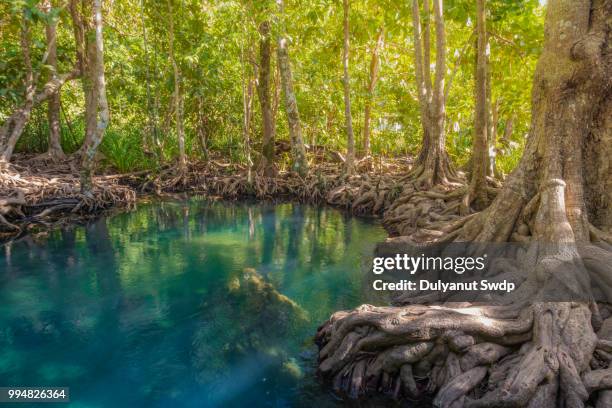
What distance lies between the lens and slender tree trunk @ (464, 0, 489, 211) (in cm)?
642

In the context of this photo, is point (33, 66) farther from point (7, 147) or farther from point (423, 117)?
point (423, 117)

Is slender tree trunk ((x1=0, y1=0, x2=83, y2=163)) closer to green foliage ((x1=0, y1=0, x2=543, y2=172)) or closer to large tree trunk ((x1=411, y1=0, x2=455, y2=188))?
green foliage ((x1=0, y1=0, x2=543, y2=172))

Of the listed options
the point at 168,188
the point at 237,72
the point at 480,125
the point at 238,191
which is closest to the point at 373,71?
the point at 237,72

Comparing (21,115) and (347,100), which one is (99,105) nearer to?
(21,115)

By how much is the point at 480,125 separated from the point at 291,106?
249 inches

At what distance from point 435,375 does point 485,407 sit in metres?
0.52

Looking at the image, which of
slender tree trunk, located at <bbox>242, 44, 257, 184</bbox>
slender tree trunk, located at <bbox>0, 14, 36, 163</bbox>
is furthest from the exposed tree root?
slender tree trunk, located at <bbox>242, 44, 257, 184</bbox>

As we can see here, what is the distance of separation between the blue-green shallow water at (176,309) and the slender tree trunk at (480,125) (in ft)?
6.48

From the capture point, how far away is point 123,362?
4.32 m

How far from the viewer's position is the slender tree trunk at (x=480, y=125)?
642 centimetres

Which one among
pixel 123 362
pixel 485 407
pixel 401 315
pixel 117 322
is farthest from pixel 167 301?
pixel 485 407

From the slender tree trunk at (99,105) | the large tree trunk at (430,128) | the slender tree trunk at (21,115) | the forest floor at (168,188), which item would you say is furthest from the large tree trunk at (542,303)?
the slender tree trunk at (21,115)

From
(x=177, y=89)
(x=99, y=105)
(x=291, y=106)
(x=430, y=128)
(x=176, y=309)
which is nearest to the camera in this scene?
(x=176, y=309)

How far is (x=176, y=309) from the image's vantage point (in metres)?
5.44
